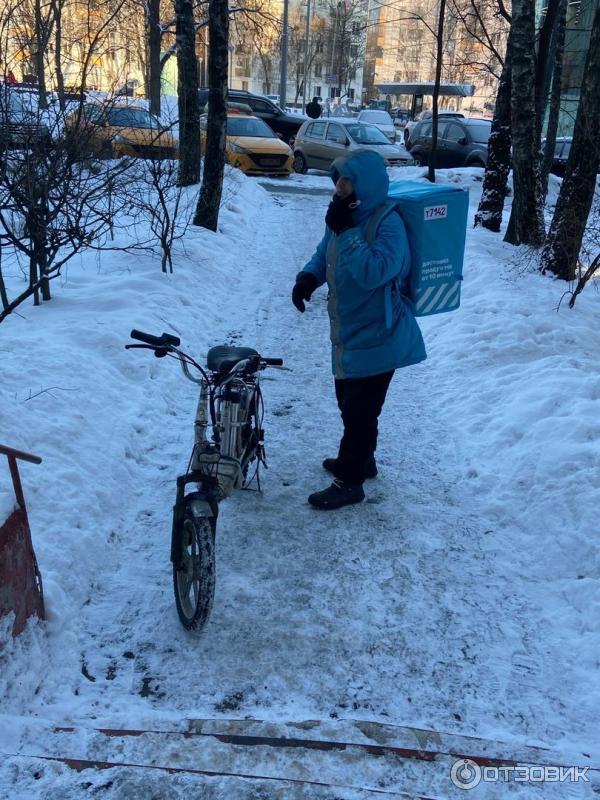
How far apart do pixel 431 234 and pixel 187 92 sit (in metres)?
8.99

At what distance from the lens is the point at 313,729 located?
251 centimetres

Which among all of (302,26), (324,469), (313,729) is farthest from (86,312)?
(302,26)

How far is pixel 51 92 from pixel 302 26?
7509 centimetres

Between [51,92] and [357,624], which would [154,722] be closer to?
[357,624]

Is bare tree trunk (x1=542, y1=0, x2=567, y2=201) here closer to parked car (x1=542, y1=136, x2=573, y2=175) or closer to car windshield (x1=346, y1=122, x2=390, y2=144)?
parked car (x1=542, y1=136, x2=573, y2=175)

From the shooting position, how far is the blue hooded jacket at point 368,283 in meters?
3.43

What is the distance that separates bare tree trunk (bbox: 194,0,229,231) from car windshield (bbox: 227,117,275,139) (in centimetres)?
886

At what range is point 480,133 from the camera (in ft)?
66.1

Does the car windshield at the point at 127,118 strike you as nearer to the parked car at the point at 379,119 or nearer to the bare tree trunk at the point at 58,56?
the bare tree trunk at the point at 58,56

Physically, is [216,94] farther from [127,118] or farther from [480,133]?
[480,133]

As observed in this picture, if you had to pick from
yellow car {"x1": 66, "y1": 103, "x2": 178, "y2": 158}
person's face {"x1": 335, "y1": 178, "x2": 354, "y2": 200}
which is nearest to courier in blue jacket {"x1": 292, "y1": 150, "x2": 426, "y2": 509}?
person's face {"x1": 335, "y1": 178, "x2": 354, "y2": 200}

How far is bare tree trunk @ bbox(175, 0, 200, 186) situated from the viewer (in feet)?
36.4

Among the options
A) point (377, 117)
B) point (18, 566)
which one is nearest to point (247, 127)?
point (377, 117)

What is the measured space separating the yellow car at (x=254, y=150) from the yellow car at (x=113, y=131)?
902 centimetres
